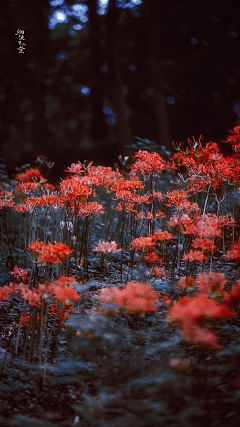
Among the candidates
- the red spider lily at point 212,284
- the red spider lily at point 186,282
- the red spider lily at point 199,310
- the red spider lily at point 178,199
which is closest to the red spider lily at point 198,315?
the red spider lily at point 199,310

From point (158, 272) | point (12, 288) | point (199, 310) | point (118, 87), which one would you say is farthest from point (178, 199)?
point (118, 87)

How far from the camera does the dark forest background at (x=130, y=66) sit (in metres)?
7.88

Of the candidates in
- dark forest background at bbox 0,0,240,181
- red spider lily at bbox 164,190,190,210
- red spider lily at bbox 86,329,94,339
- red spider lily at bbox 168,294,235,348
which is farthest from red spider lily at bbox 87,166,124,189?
dark forest background at bbox 0,0,240,181

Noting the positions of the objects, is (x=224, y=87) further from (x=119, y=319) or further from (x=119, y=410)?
(x=119, y=410)

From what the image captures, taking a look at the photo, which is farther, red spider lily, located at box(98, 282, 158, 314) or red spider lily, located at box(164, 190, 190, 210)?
red spider lily, located at box(164, 190, 190, 210)

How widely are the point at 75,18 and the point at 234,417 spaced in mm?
11953

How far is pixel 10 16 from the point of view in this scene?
9.59 metres

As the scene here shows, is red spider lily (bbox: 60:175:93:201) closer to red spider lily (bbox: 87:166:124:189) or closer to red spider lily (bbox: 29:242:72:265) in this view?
red spider lily (bbox: 87:166:124:189)

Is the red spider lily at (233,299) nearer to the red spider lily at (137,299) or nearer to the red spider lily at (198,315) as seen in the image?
the red spider lily at (198,315)

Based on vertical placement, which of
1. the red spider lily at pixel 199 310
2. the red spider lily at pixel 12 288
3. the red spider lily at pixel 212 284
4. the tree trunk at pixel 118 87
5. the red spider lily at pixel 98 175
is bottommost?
the red spider lily at pixel 199 310

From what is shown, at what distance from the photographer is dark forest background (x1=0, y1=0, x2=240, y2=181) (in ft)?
25.9

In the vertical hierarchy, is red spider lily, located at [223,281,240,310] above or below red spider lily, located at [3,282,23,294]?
below

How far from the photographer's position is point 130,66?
38.9 ft

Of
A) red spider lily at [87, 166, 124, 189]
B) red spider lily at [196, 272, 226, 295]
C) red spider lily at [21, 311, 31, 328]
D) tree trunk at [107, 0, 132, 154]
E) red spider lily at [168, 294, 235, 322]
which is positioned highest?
tree trunk at [107, 0, 132, 154]
